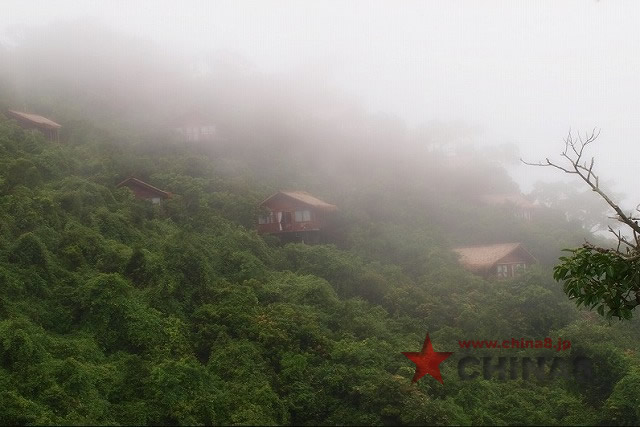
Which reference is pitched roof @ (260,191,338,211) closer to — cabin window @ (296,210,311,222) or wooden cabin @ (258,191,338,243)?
wooden cabin @ (258,191,338,243)

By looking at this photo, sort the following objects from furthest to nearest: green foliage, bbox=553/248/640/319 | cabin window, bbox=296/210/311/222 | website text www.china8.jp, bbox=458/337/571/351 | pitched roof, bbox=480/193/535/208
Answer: pitched roof, bbox=480/193/535/208 → cabin window, bbox=296/210/311/222 → website text www.china8.jp, bbox=458/337/571/351 → green foliage, bbox=553/248/640/319

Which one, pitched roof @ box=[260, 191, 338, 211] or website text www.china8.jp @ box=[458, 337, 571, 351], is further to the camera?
pitched roof @ box=[260, 191, 338, 211]

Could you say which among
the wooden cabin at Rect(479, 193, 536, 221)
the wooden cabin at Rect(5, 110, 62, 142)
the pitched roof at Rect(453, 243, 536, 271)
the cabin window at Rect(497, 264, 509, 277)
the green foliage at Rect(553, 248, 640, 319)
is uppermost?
the wooden cabin at Rect(5, 110, 62, 142)

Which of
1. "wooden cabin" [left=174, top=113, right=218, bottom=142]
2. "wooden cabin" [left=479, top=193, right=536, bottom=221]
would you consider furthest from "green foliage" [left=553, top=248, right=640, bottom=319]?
"wooden cabin" [left=174, top=113, right=218, bottom=142]

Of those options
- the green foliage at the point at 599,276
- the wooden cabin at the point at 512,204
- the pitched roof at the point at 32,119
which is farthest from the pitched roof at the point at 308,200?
the green foliage at the point at 599,276

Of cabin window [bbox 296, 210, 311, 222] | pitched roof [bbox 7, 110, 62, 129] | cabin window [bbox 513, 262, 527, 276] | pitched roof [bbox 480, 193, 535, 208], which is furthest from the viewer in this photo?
pitched roof [bbox 480, 193, 535, 208]

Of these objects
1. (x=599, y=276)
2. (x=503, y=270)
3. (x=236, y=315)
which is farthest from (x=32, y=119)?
(x=599, y=276)
